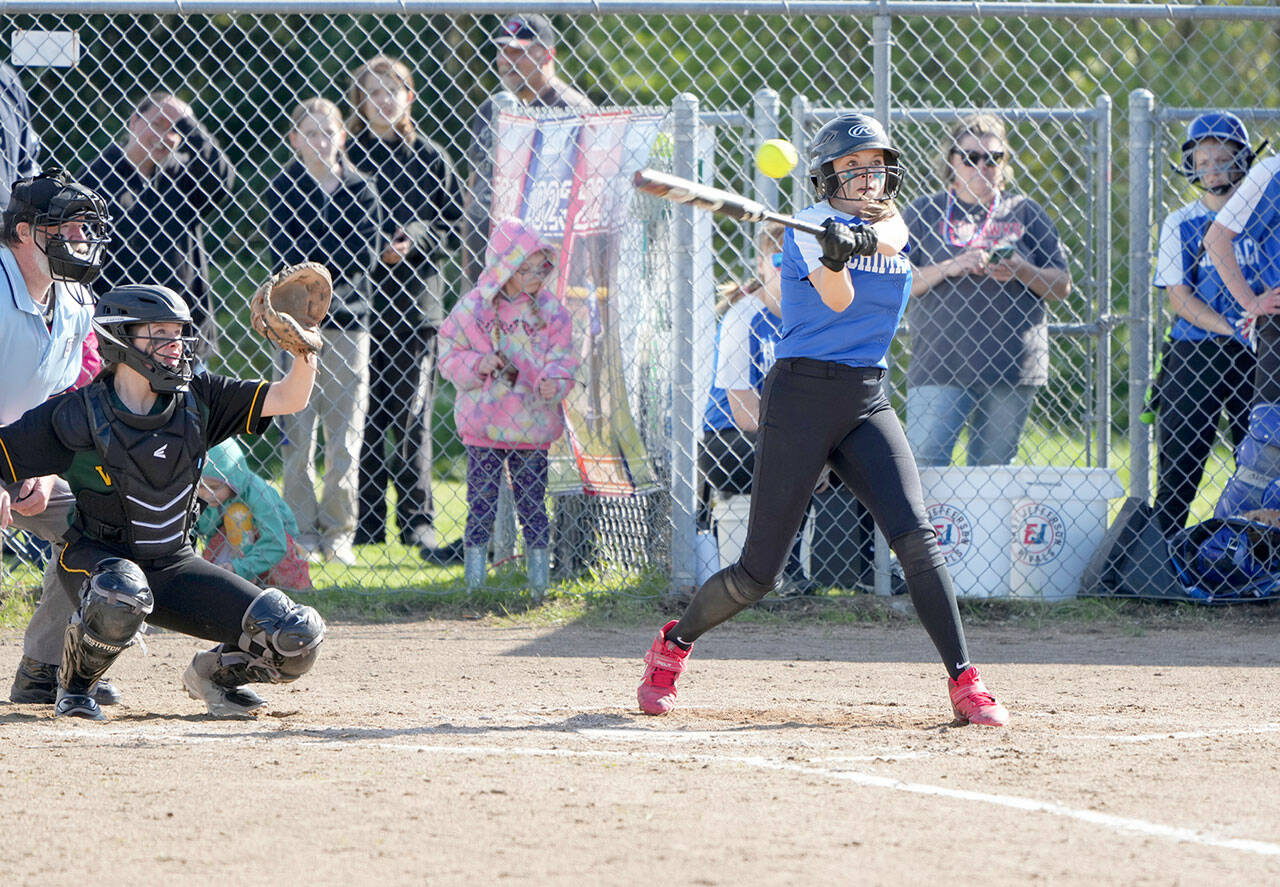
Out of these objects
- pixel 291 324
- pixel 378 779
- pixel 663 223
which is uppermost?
pixel 663 223

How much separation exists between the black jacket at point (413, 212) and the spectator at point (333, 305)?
0.17 metres

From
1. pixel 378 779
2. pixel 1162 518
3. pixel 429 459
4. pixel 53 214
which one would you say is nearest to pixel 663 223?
pixel 429 459

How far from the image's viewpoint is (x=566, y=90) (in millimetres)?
8172

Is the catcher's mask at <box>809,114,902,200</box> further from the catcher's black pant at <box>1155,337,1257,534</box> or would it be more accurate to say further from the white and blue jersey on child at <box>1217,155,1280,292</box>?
the catcher's black pant at <box>1155,337,1257,534</box>

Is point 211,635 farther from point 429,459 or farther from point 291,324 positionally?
point 429,459

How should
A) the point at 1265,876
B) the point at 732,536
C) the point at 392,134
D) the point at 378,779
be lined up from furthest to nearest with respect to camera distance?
the point at 392,134, the point at 732,536, the point at 378,779, the point at 1265,876

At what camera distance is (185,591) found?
15.9 feet

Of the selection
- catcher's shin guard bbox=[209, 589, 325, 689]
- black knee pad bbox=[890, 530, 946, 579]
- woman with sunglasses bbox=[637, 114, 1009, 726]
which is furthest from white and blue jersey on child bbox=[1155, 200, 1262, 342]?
catcher's shin guard bbox=[209, 589, 325, 689]

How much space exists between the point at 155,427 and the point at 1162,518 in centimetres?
448

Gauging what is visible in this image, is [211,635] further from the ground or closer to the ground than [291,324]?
closer to the ground

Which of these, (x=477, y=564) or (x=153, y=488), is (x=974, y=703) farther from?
(x=477, y=564)

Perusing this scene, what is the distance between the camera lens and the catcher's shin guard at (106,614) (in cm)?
461

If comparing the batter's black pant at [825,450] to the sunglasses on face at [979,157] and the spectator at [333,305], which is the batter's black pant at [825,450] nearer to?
the sunglasses on face at [979,157]

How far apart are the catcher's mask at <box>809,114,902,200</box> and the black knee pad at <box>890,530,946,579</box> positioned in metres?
1.00
